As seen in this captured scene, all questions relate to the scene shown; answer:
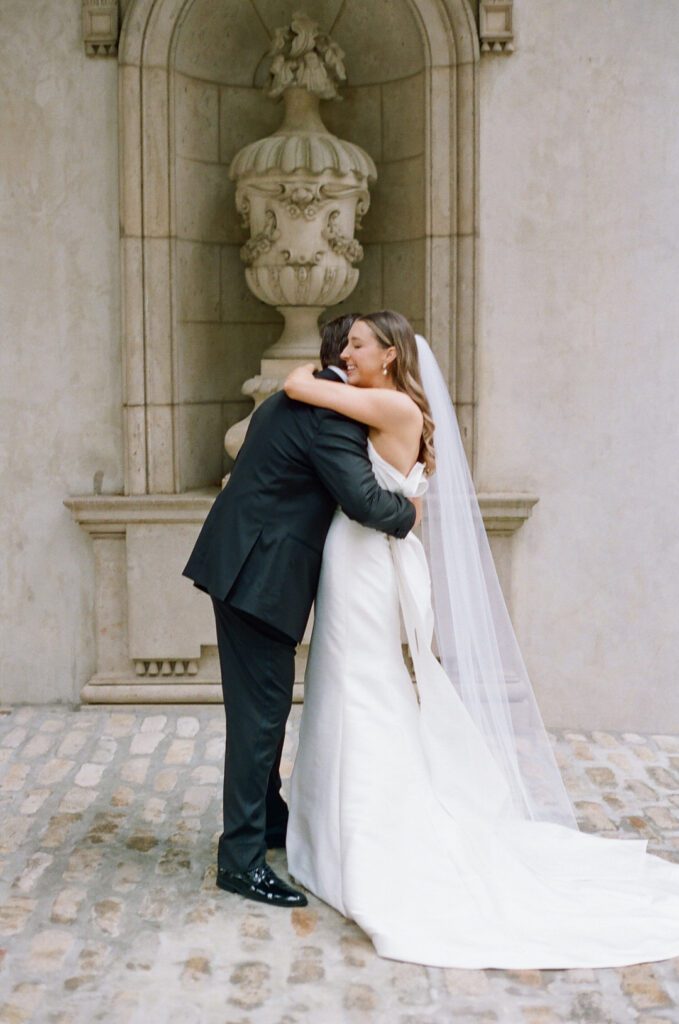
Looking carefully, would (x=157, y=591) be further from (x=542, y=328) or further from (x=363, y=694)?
(x=363, y=694)

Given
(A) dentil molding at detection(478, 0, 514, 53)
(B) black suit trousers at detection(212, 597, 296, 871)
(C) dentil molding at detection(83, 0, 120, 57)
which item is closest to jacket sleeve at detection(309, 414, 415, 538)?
(B) black suit trousers at detection(212, 597, 296, 871)

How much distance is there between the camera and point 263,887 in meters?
4.16

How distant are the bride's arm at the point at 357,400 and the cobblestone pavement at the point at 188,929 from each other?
1459mm

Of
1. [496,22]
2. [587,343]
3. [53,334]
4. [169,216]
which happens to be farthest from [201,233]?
[587,343]

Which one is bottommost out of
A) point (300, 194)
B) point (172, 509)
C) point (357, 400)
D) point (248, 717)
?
point (248, 717)

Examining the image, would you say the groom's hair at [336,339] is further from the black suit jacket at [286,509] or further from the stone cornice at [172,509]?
the stone cornice at [172,509]

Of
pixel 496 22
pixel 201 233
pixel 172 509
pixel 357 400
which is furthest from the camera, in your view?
pixel 201 233

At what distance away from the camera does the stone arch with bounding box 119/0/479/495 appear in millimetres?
6148

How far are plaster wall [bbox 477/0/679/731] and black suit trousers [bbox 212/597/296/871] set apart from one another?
234 centimetres

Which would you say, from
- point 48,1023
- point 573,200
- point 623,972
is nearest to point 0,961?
point 48,1023

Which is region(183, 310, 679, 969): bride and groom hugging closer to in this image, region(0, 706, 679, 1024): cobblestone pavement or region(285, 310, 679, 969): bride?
region(285, 310, 679, 969): bride

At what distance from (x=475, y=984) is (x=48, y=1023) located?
42.8 inches

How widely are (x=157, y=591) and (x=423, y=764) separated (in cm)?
237

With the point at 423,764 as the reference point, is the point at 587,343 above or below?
above
